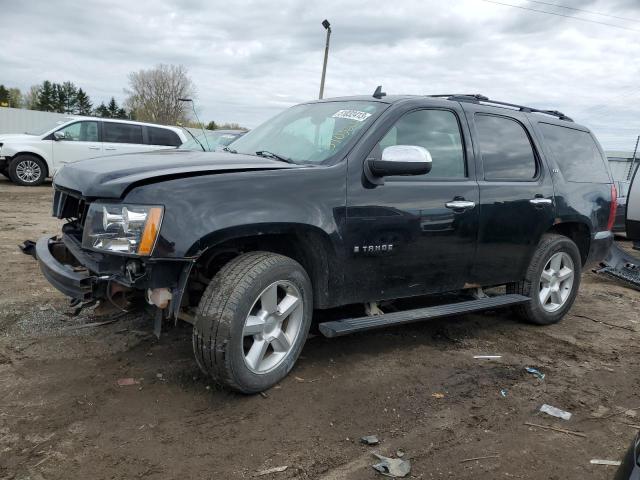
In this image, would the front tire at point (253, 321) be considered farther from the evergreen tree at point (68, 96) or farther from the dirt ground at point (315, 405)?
the evergreen tree at point (68, 96)

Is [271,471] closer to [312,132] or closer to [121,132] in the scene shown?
[312,132]

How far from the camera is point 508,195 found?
4.40m

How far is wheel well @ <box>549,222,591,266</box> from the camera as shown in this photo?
518 centimetres

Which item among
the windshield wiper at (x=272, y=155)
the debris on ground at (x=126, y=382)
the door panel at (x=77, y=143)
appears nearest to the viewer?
the debris on ground at (x=126, y=382)

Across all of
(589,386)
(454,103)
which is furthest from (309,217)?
(589,386)

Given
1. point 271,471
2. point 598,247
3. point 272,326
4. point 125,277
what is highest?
point 598,247

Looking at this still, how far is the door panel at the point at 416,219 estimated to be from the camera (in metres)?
3.56

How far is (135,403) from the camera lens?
3.09m

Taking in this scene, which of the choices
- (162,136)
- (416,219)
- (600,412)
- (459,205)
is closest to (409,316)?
(416,219)

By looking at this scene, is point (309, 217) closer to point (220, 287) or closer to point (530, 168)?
point (220, 287)

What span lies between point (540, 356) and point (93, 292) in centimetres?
334

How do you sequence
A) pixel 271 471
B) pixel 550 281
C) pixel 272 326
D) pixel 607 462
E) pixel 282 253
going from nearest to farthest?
1. pixel 271 471
2. pixel 607 462
3. pixel 272 326
4. pixel 282 253
5. pixel 550 281

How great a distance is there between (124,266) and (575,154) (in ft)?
14.2

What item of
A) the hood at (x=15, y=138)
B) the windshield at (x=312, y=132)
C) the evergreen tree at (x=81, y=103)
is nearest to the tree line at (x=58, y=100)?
the evergreen tree at (x=81, y=103)
